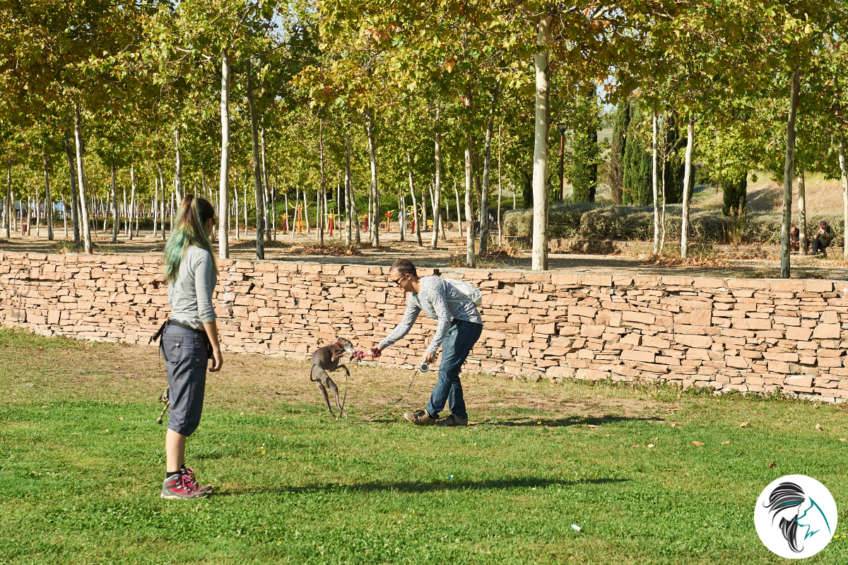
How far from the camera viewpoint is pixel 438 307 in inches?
373

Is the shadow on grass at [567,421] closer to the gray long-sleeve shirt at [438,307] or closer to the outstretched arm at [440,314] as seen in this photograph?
the gray long-sleeve shirt at [438,307]

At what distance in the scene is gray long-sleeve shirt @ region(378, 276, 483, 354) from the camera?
948 cm

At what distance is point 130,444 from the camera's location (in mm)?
8461

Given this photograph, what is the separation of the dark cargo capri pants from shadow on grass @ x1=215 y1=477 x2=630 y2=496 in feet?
2.23

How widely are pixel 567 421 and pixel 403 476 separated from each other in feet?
12.8

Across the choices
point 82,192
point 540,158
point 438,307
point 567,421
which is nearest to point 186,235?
point 438,307

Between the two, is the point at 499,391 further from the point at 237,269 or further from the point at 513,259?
the point at 513,259

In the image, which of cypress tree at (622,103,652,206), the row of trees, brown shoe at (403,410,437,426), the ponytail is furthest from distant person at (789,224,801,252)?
the ponytail

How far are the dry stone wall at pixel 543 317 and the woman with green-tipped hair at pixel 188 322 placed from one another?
8.53m

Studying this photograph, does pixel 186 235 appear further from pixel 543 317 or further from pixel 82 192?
pixel 82 192

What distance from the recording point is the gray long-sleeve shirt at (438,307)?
9.48 metres

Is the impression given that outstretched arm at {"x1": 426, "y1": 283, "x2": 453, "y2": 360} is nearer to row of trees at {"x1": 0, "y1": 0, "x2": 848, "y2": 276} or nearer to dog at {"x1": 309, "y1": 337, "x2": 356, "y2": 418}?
dog at {"x1": 309, "y1": 337, "x2": 356, "y2": 418}

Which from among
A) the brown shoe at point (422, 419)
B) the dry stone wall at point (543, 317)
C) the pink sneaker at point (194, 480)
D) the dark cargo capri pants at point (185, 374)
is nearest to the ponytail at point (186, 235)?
the dark cargo capri pants at point (185, 374)

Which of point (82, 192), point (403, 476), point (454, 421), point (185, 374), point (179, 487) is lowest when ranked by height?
point (454, 421)
